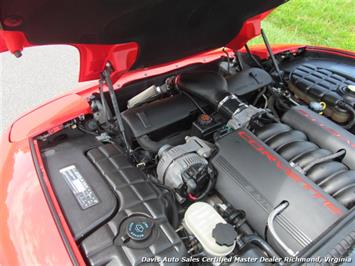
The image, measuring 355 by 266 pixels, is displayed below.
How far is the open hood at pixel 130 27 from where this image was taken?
1.12 meters

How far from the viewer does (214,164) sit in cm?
146

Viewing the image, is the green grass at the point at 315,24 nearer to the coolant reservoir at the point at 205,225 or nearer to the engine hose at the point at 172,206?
the engine hose at the point at 172,206

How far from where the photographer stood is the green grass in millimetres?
4410

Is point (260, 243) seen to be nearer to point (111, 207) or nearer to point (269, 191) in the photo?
point (269, 191)

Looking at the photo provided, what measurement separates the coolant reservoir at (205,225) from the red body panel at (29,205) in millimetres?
386

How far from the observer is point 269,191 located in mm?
1319

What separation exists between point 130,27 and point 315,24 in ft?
13.1

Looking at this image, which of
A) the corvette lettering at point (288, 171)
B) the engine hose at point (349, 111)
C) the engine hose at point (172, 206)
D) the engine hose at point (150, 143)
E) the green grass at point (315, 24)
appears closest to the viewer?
the corvette lettering at point (288, 171)

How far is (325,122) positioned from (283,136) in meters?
0.25

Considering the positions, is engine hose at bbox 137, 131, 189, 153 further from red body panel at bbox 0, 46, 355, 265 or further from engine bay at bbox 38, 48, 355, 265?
red body panel at bbox 0, 46, 355, 265

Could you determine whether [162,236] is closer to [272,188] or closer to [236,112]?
[272,188]

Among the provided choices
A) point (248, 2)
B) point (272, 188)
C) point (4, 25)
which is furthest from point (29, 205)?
point (248, 2)

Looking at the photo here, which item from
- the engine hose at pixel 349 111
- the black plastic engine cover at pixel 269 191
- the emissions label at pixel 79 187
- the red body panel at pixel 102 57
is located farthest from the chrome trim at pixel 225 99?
the emissions label at pixel 79 187

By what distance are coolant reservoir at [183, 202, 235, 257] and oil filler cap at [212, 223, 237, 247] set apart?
2 cm
